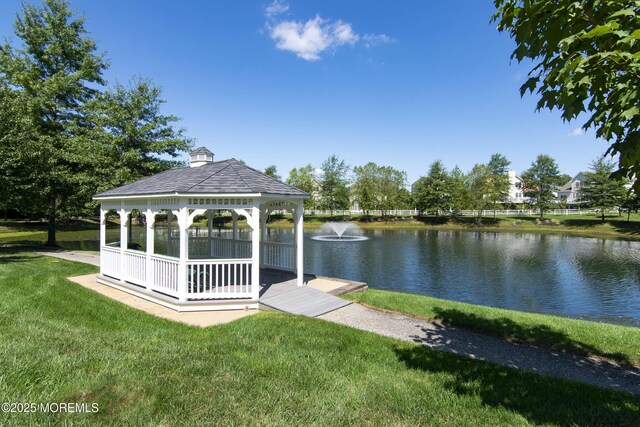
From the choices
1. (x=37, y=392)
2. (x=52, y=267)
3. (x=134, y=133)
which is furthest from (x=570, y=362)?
(x=134, y=133)

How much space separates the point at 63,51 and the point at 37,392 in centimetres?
2426

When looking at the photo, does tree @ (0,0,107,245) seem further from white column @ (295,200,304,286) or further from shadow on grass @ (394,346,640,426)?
shadow on grass @ (394,346,640,426)

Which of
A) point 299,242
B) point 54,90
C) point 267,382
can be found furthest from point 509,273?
point 54,90

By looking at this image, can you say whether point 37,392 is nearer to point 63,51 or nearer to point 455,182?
point 63,51

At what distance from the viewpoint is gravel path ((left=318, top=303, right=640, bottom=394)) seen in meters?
5.28

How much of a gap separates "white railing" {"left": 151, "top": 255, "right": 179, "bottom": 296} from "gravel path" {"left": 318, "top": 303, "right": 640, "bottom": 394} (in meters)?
3.82

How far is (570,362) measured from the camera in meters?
5.84

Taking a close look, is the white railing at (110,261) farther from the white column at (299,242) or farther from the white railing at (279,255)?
the white column at (299,242)

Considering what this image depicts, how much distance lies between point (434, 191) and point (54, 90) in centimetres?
5033

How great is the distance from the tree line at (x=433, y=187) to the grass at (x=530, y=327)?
4948 centimetres

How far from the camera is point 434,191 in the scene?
5716 centimetres

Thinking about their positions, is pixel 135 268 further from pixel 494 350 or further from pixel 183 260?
pixel 494 350

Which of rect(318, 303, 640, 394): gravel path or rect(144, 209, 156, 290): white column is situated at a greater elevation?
rect(144, 209, 156, 290): white column

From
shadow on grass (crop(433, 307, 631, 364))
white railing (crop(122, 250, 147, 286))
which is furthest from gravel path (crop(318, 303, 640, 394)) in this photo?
white railing (crop(122, 250, 147, 286))
